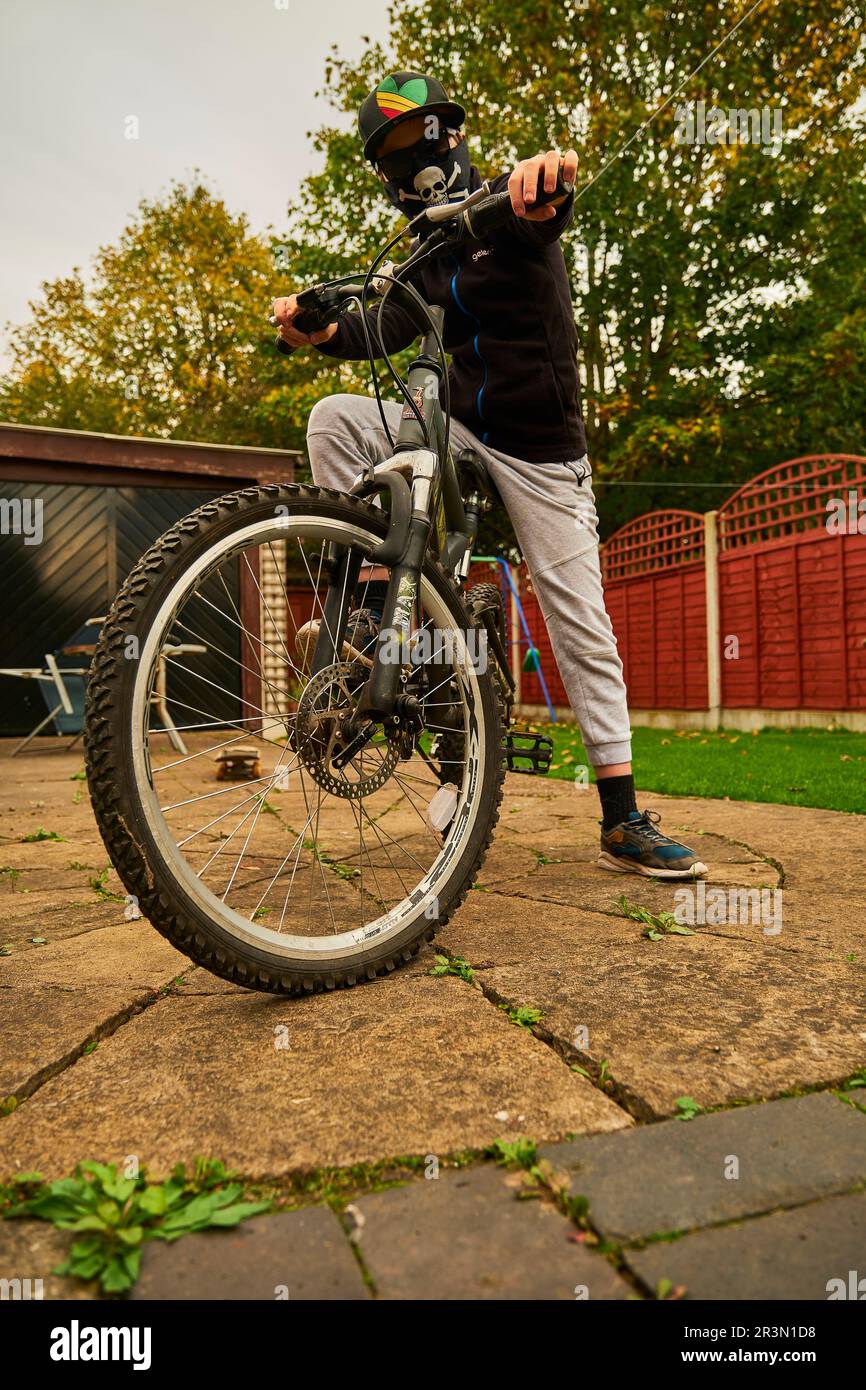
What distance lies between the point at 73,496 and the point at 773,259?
11224mm

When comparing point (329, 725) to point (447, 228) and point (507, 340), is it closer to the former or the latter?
point (447, 228)

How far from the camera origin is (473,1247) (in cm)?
73

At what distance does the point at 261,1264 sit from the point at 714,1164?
1.37 ft

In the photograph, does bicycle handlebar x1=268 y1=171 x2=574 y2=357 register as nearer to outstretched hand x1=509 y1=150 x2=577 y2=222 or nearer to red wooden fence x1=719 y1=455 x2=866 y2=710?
outstretched hand x1=509 y1=150 x2=577 y2=222

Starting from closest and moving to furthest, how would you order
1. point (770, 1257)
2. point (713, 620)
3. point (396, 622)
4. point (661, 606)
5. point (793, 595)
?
point (770, 1257)
point (396, 622)
point (793, 595)
point (713, 620)
point (661, 606)

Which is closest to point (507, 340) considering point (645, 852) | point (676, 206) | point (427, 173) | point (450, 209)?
point (427, 173)

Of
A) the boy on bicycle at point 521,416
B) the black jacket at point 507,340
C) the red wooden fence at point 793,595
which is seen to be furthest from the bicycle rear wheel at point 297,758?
the red wooden fence at point 793,595

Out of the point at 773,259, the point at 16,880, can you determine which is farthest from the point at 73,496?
the point at 773,259

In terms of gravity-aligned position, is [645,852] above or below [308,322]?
below

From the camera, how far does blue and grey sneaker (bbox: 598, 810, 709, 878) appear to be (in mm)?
2057

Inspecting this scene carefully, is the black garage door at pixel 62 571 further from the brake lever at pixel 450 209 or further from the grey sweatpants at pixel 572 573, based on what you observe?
the brake lever at pixel 450 209

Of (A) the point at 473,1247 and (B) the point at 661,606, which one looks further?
(B) the point at 661,606

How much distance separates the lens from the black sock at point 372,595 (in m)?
1.60
